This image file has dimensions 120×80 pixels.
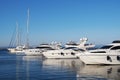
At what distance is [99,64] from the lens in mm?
38094

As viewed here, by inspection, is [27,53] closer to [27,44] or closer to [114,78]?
[27,44]

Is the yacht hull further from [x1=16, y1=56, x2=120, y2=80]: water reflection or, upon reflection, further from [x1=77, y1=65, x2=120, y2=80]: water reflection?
[x1=77, y1=65, x2=120, y2=80]: water reflection

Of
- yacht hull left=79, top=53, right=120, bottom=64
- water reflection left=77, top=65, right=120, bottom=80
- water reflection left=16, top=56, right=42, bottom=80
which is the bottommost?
water reflection left=77, top=65, right=120, bottom=80

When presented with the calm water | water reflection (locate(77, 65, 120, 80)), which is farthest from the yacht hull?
water reflection (locate(77, 65, 120, 80))

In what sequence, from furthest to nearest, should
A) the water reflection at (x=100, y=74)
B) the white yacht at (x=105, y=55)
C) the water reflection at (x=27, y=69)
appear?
the white yacht at (x=105, y=55), the water reflection at (x=27, y=69), the water reflection at (x=100, y=74)

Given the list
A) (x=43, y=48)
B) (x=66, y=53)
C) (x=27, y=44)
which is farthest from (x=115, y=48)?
(x=27, y=44)

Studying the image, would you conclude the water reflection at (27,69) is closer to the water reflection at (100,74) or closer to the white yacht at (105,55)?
the water reflection at (100,74)

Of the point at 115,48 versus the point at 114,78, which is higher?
the point at 115,48

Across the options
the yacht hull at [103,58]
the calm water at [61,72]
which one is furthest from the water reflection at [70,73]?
the yacht hull at [103,58]

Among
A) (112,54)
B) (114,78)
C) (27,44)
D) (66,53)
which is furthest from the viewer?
(27,44)

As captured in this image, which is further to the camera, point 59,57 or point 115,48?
point 59,57

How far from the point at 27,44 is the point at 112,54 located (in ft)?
205

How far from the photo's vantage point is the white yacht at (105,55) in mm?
37250

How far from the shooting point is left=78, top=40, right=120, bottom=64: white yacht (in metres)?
37.2
